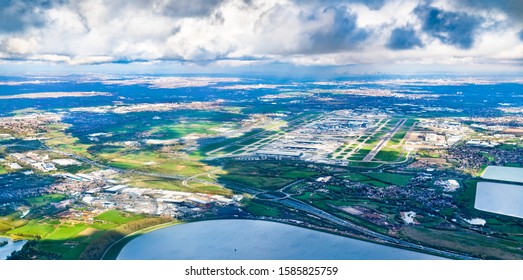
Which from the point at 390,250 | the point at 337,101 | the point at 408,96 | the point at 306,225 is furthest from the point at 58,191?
the point at 408,96

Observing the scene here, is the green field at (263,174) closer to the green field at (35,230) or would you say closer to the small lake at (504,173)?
the green field at (35,230)

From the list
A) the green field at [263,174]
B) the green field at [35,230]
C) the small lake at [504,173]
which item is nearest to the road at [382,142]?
the green field at [263,174]

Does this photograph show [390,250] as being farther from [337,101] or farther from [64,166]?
[337,101]

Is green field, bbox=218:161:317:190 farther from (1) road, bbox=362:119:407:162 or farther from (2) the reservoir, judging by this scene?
(2) the reservoir

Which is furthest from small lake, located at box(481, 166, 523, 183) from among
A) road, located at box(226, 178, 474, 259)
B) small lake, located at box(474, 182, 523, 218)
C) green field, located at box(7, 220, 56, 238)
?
green field, located at box(7, 220, 56, 238)

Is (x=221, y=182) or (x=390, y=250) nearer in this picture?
(x=390, y=250)

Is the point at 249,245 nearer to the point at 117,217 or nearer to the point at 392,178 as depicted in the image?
the point at 117,217
